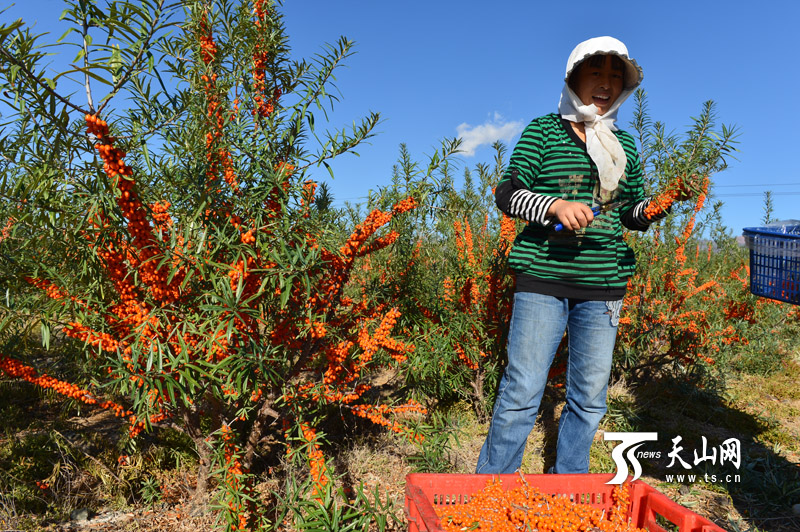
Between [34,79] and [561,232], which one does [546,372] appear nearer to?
[561,232]

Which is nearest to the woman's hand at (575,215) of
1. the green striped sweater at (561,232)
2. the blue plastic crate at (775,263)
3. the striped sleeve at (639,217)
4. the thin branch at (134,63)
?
the green striped sweater at (561,232)

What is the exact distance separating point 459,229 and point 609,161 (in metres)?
1.04

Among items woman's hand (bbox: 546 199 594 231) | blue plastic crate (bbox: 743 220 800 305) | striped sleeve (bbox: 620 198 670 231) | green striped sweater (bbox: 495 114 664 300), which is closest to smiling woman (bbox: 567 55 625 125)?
green striped sweater (bbox: 495 114 664 300)

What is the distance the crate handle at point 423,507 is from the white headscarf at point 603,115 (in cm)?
129

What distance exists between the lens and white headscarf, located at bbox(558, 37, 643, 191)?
178cm

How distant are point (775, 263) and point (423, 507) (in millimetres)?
1531

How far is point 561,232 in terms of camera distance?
5.93ft

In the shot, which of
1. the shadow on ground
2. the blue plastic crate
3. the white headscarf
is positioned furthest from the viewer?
the shadow on ground

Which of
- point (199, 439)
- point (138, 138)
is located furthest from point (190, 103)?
point (199, 439)

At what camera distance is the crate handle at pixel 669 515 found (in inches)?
48.0

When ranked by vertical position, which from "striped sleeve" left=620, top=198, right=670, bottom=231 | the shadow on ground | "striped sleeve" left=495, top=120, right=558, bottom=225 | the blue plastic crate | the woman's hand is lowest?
the shadow on ground

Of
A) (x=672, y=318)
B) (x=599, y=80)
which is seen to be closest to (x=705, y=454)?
(x=672, y=318)

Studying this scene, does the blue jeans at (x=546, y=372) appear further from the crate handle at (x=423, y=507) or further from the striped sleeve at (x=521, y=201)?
the crate handle at (x=423, y=507)

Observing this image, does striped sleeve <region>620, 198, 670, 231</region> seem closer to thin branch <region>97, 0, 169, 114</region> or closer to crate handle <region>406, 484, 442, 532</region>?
crate handle <region>406, 484, 442, 532</region>
